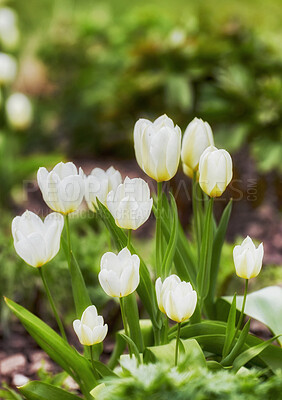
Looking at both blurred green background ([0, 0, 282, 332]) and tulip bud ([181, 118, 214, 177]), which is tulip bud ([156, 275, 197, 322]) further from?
blurred green background ([0, 0, 282, 332])

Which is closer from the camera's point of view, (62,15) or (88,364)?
(88,364)

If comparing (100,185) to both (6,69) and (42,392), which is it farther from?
(6,69)

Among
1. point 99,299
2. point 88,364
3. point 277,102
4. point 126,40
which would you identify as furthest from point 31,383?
point 126,40

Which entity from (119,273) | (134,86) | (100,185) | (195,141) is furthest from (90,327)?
(134,86)

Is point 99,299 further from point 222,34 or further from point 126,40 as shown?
point 126,40

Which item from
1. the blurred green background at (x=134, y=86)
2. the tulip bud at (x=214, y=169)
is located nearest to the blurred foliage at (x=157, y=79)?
the blurred green background at (x=134, y=86)

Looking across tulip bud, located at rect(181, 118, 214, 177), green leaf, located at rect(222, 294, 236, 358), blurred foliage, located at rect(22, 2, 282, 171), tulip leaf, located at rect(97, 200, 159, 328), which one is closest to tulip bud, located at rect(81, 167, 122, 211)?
tulip leaf, located at rect(97, 200, 159, 328)
